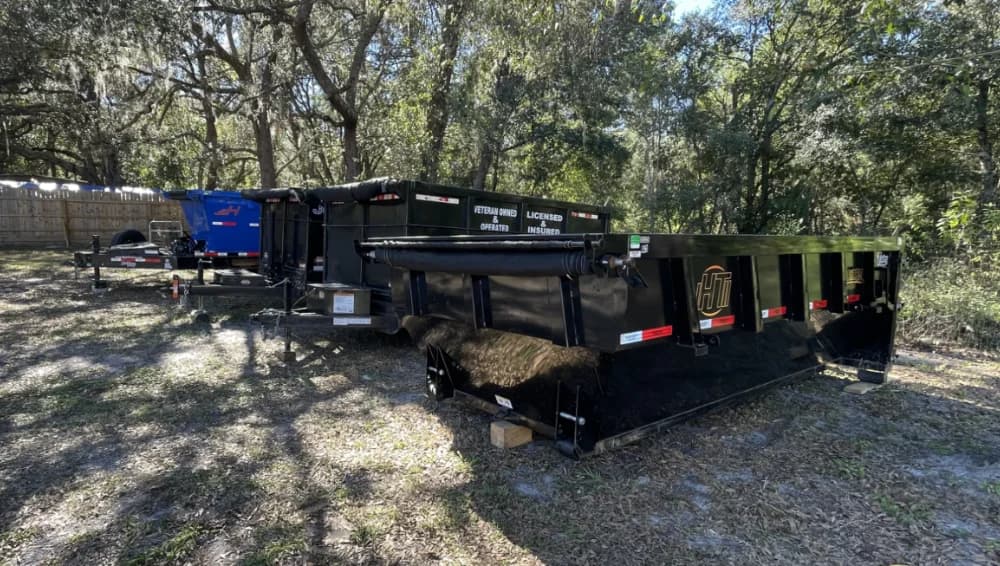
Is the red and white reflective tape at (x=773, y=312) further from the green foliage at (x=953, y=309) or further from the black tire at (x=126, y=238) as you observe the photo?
the black tire at (x=126, y=238)

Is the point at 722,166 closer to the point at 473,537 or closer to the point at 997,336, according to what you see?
the point at 997,336

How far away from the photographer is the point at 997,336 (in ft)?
24.8

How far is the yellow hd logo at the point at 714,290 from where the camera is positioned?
354 cm

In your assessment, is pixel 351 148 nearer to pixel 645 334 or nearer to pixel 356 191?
pixel 356 191

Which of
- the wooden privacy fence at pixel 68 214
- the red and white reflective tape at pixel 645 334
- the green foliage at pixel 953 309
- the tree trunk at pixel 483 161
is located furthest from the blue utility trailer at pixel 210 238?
the wooden privacy fence at pixel 68 214

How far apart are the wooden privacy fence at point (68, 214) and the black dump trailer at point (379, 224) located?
1663 centimetres

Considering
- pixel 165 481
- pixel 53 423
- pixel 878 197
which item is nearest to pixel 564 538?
pixel 165 481

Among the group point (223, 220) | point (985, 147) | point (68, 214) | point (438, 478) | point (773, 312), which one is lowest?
point (438, 478)

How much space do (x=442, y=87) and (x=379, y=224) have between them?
8.69m

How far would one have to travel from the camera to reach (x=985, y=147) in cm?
1250

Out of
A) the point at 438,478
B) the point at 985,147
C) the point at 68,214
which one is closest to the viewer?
the point at 438,478

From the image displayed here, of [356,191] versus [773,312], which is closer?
[773,312]

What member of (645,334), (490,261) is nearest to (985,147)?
(645,334)

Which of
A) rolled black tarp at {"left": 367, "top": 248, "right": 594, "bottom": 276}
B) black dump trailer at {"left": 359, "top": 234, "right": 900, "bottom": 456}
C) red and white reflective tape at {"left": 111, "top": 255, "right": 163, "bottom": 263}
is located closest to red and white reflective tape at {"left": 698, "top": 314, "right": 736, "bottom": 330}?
black dump trailer at {"left": 359, "top": 234, "right": 900, "bottom": 456}
